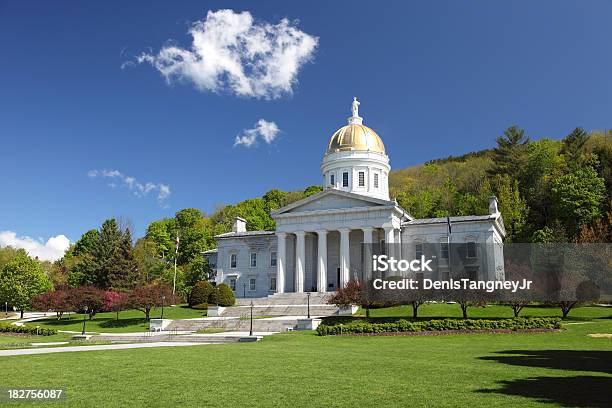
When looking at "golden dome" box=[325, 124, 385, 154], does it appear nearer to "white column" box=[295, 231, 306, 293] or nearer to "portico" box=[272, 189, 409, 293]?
"portico" box=[272, 189, 409, 293]

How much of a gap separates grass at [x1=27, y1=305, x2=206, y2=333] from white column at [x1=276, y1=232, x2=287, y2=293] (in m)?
9.29

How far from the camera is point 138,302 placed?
4959 centimetres

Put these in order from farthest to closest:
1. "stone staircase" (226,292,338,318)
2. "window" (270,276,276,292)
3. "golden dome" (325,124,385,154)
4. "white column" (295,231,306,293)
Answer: "golden dome" (325,124,385,154) < "window" (270,276,276,292) < "white column" (295,231,306,293) < "stone staircase" (226,292,338,318)

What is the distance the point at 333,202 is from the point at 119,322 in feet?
85.2

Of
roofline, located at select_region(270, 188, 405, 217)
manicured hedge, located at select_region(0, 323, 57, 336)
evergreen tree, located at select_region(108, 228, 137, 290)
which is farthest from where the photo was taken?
evergreen tree, located at select_region(108, 228, 137, 290)

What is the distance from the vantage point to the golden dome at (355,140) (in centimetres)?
6800

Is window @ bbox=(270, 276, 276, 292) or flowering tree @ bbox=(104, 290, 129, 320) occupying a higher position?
window @ bbox=(270, 276, 276, 292)

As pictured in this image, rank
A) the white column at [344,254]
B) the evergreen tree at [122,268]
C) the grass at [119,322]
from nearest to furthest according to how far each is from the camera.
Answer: the grass at [119,322], the white column at [344,254], the evergreen tree at [122,268]

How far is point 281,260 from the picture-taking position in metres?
62.6

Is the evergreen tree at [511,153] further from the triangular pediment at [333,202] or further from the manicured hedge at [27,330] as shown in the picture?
the manicured hedge at [27,330]

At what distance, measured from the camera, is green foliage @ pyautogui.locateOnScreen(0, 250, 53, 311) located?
71125 mm

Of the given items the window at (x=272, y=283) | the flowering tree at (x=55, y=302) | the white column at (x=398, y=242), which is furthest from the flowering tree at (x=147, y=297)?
the white column at (x=398, y=242)

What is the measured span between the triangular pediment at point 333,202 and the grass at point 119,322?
51.7ft

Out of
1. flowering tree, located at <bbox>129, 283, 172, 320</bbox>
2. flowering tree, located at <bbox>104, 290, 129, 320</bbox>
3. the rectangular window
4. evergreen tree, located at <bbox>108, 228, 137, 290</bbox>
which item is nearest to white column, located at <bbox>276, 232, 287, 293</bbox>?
flowering tree, located at <bbox>129, 283, 172, 320</bbox>
